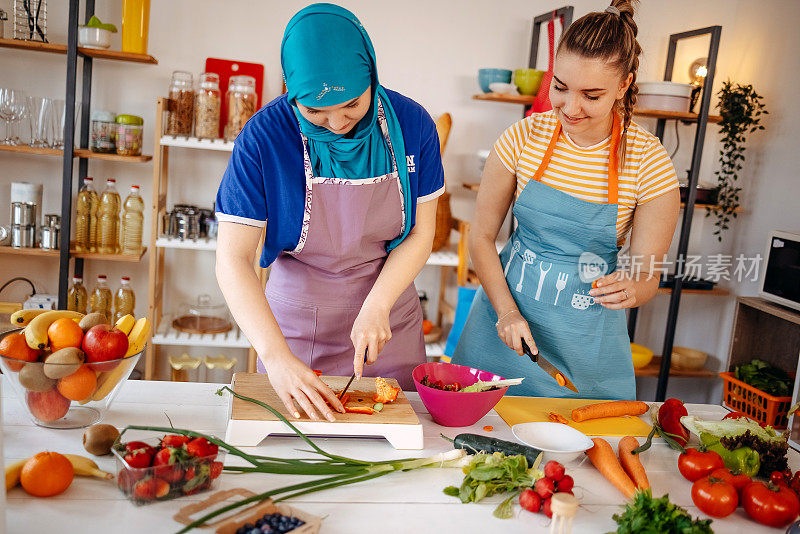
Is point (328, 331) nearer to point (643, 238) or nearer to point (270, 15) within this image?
point (643, 238)

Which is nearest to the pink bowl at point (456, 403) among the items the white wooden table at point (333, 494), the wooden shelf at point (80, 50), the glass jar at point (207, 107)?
the white wooden table at point (333, 494)

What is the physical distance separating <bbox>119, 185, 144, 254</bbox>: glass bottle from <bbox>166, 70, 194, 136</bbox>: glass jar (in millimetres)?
353

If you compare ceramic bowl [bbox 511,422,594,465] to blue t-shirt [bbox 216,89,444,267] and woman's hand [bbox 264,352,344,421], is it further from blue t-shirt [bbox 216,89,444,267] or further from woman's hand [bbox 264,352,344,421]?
blue t-shirt [bbox 216,89,444,267]

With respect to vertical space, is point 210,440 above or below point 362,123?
below

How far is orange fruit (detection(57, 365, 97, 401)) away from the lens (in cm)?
127

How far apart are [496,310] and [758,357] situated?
2.23 meters

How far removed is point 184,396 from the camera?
5.18 feet

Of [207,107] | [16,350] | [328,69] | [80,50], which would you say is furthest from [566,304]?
[80,50]

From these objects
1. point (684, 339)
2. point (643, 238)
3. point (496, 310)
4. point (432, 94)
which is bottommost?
point (684, 339)

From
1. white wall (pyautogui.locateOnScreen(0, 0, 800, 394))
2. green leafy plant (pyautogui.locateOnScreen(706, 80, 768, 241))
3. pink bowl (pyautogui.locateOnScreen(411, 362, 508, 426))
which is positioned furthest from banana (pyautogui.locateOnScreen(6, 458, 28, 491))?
green leafy plant (pyautogui.locateOnScreen(706, 80, 768, 241))

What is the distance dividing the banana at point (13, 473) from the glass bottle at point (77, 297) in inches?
87.5

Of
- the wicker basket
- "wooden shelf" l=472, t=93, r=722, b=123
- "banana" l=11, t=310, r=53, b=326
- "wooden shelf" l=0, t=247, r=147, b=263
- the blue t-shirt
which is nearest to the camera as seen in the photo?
"banana" l=11, t=310, r=53, b=326

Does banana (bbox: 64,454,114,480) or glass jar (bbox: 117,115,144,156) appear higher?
glass jar (bbox: 117,115,144,156)

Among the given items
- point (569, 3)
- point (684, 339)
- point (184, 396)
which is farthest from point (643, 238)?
point (684, 339)
